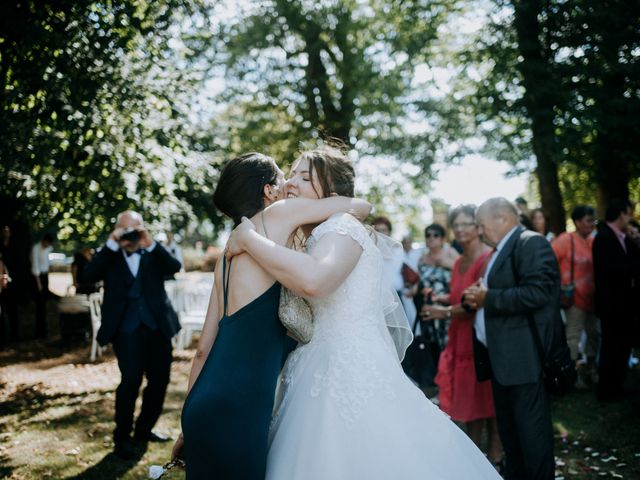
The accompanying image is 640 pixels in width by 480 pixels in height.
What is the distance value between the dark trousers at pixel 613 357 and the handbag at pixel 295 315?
5.33m

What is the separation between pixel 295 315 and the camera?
2.57 meters

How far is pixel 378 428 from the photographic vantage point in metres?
2.49

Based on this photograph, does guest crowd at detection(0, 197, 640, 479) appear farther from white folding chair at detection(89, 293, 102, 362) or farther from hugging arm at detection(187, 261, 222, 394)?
white folding chair at detection(89, 293, 102, 362)

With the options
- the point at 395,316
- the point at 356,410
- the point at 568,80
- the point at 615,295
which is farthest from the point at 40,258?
the point at 356,410

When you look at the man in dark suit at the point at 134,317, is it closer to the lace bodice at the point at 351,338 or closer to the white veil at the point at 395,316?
the white veil at the point at 395,316

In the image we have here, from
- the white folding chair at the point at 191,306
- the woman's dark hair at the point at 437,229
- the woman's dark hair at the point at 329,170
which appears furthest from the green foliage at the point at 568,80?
the woman's dark hair at the point at 329,170

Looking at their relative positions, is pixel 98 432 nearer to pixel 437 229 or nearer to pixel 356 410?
pixel 437 229

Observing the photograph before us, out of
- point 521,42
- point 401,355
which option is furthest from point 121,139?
point 521,42

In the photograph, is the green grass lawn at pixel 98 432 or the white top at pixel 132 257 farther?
the white top at pixel 132 257

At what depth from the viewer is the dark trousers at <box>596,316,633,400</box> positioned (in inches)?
267

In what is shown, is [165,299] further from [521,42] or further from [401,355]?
[521,42]

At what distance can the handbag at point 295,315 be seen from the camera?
8.37 feet

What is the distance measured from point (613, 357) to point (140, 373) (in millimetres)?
5099

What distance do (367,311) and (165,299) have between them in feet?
12.0
